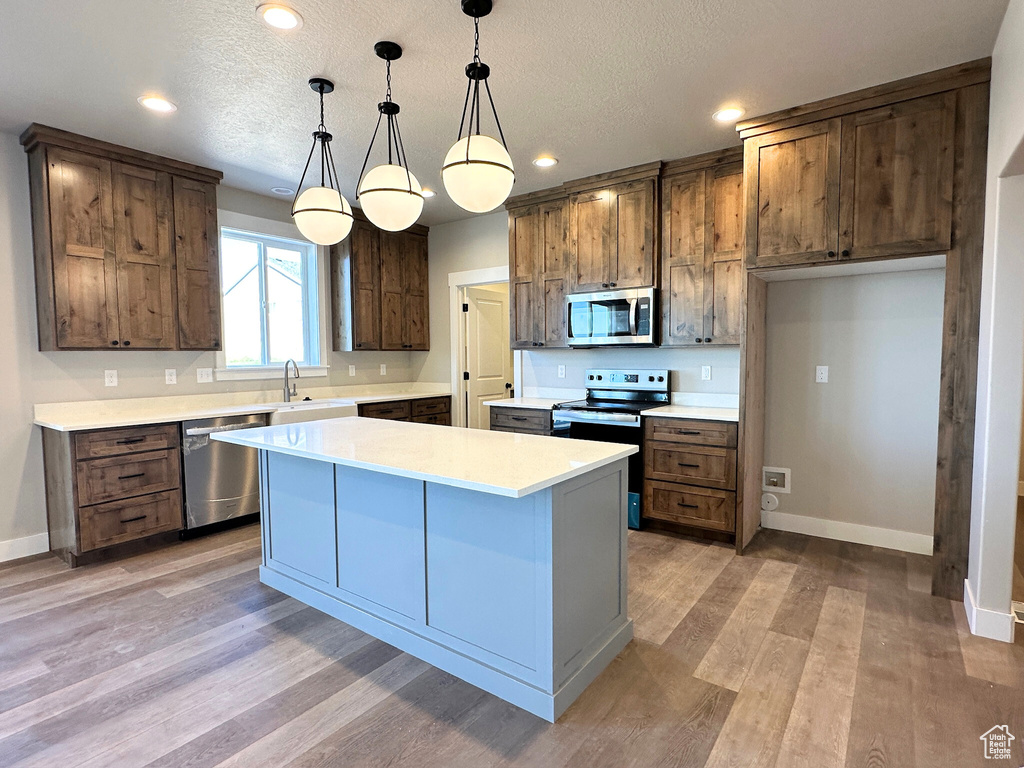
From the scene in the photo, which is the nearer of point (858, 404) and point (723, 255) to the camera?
point (858, 404)

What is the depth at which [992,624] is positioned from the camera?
2.29 meters

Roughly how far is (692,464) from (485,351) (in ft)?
9.19

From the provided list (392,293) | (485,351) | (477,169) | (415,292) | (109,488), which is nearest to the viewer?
(477,169)

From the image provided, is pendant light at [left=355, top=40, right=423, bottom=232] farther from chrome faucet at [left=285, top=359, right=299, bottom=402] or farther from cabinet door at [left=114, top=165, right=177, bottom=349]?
Result: chrome faucet at [left=285, top=359, right=299, bottom=402]

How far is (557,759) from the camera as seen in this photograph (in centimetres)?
164

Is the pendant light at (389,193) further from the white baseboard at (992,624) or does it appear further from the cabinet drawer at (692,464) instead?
the white baseboard at (992,624)

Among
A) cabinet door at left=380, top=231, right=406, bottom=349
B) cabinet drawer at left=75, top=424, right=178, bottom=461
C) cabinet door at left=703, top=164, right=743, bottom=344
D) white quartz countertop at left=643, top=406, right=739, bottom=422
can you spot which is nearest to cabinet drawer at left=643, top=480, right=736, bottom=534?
white quartz countertop at left=643, top=406, right=739, bottom=422

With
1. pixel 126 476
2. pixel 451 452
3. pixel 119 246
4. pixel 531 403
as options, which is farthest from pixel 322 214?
pixel 531 403

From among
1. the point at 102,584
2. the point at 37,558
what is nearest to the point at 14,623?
the point at 102,584

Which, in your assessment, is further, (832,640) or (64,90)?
(64,90)

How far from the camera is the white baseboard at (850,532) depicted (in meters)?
3.27

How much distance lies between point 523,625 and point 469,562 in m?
0.31

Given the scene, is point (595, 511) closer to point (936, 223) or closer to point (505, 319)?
point (936, 223)

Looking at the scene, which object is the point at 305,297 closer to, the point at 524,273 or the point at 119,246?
the point at 119,246
